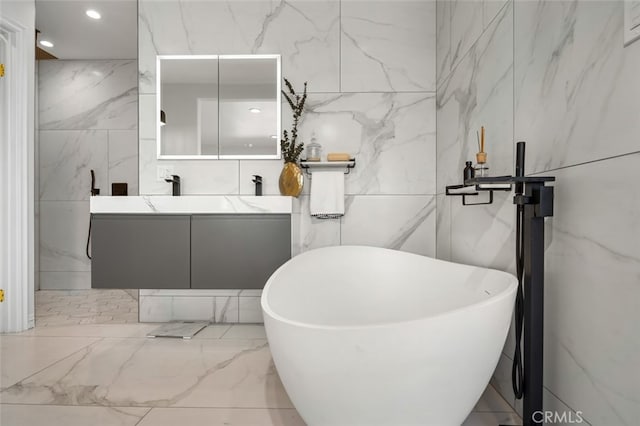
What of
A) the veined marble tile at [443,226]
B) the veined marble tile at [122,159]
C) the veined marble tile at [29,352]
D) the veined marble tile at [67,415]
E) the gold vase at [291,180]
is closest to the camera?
the veined marble tile at [67,415]

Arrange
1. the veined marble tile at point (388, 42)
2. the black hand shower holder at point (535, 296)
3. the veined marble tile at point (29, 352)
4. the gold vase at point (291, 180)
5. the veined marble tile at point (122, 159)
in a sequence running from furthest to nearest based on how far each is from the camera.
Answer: the veined marble tile at point (122, 159) < the veined marble tile at point (388, 42) < the gold vase at point (291, 180) < the veined marble tile at point (29, 352) < the black hand shower holder at point (535, 296)

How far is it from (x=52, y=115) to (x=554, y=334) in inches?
185

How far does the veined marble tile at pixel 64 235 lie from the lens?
3.90m

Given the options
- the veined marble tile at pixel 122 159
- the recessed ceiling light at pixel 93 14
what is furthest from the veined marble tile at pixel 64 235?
the recessed ceiling light at pixel 93 14

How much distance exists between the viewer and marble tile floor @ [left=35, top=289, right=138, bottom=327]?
2793mm

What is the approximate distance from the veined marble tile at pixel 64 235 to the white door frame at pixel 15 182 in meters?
1.44

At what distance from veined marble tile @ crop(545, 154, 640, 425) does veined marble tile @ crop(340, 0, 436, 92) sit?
1.75 m

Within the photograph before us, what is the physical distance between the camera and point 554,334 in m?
1.21

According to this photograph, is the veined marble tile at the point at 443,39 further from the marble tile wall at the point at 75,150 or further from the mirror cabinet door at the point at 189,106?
the marble tile wall at the point at 75,150

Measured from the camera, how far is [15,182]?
8.16ft

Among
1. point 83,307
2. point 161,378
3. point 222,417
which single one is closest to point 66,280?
point 83,307

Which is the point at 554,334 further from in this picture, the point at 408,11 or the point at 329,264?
the point at 408,11

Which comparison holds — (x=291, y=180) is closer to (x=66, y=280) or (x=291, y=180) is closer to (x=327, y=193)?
(x=327, y=193)

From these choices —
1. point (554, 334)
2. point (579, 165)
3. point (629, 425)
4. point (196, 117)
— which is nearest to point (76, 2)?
point (196, 117)
